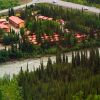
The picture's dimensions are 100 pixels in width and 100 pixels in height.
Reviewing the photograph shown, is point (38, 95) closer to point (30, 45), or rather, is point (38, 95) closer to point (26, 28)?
point (30, 45)

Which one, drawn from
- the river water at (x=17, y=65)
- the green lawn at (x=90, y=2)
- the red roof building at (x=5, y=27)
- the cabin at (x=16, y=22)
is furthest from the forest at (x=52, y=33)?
the green lawn at (x=90, y=2)

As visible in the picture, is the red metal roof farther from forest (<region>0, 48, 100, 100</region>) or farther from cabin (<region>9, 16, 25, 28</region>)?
forest (<region>0, 48, 100, 100</region>)

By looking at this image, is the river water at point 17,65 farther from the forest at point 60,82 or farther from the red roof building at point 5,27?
the red roof building at point 5,27

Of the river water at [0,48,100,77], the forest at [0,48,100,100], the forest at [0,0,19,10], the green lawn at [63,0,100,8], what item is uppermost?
the forest at [0,48,100,100]

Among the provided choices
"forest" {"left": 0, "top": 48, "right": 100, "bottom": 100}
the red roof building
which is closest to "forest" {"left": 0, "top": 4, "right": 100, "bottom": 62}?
the red roof building

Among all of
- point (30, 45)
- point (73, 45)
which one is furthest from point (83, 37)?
point (30, 45)

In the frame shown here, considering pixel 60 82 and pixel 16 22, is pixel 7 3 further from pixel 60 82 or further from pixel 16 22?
pixel 60 82

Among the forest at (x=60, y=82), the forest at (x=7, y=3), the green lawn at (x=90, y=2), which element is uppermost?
the forest at (x=60, y=82)

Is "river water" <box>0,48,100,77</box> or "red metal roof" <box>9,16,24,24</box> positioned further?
"red metal roof" <box>9,16,24,24</box>

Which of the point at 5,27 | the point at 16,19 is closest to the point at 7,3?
the point at 16,19
